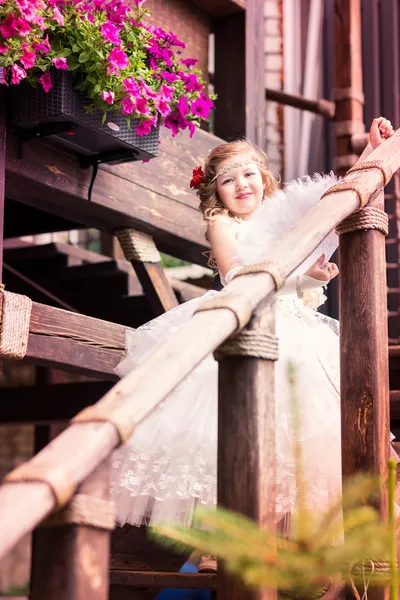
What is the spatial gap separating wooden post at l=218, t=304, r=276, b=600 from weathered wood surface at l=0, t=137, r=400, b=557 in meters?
0.13

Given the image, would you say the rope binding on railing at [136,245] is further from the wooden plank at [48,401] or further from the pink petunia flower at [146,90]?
the pink petunia flower at [146,90]

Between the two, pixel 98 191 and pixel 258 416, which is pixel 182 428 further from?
pixel 98 191

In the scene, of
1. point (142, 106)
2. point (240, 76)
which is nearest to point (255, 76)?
point (240, 76)

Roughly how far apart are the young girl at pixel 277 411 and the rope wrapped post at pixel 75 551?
1203 mm

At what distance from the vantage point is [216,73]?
5.56 meters

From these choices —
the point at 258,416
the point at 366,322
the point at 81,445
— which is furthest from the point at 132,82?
the point at 81,445

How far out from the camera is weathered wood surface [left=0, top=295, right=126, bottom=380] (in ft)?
12.6

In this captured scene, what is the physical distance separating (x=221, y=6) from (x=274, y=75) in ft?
7.66

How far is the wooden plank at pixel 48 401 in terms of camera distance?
554cm

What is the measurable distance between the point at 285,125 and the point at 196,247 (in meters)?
2.78

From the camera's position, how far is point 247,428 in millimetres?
2029

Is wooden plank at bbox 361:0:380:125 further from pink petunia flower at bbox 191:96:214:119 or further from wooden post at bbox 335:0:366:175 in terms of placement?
pink petunia flower at bbox 191:96:214:119

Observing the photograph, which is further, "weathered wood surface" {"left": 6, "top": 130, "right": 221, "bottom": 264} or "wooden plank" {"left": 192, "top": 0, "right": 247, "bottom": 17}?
"wooden plank" {"left": 192, "top": 0, "right": 247, "bottom": 17}

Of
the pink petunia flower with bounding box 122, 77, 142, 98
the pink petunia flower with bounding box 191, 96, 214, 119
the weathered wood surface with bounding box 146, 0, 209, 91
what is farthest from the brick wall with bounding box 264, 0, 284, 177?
the pink petunia flower with bounding box 122, 77, 142, 98
